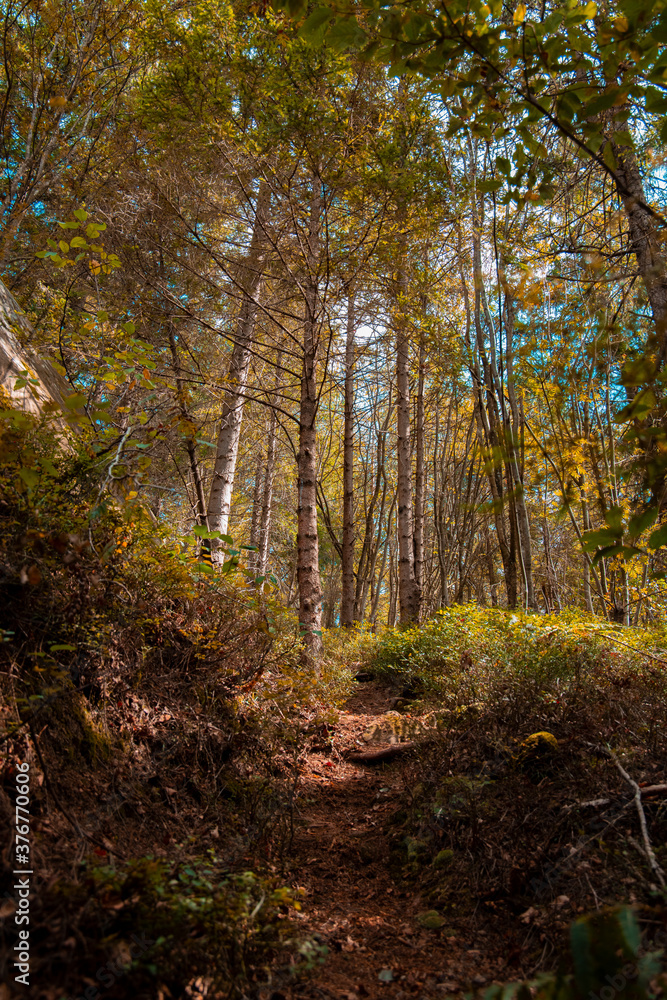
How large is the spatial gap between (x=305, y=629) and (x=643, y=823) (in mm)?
3417

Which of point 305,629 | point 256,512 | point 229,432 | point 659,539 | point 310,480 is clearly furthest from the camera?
point 256,512

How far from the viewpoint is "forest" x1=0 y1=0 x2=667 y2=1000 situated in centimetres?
176

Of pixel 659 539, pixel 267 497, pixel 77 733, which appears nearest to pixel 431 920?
pixel 77 733

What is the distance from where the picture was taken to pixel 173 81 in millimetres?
4828

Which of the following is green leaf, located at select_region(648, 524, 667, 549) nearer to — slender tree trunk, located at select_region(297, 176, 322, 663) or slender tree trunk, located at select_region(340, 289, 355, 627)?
slender tree trunk, located at select_region(297, 176, 322, 663)

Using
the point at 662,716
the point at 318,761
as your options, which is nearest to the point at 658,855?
the point at 662,716

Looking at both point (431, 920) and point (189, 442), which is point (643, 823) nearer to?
point (431, 920)

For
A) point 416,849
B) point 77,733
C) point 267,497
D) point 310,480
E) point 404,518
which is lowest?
point 416,849

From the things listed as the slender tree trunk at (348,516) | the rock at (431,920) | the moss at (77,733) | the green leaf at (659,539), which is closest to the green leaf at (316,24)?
the green leaf at (659,539)

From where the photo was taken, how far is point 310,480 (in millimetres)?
5730

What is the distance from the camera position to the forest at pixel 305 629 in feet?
5.79

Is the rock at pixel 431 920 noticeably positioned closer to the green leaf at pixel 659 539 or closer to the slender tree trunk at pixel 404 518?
the green leaf at pixel 659 539

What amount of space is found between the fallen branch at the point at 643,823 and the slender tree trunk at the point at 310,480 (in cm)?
317

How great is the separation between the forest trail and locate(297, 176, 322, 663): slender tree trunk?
64.2 inches
